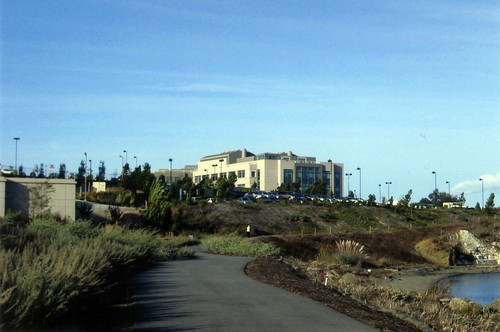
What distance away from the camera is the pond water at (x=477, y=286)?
33.1 metres

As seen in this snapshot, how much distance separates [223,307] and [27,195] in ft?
102

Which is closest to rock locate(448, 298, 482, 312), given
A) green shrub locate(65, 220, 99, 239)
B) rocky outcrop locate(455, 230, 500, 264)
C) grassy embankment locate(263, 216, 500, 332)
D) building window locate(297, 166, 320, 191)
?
grassy embankment locate(263, 216, 500, 332)

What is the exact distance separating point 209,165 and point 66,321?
491 feet

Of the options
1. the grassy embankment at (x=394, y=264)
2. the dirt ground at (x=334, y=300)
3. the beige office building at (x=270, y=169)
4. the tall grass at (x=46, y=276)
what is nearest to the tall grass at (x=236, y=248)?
the grassy embankment at (x=394, y=264)

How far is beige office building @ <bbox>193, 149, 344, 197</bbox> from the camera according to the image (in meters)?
145

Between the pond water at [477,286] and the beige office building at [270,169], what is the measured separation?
9278 centimetres

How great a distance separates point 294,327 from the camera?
11656 millimetres

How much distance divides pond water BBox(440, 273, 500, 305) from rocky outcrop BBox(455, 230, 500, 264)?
8008 mm

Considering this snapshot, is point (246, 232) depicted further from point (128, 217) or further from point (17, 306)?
point (17, 306)

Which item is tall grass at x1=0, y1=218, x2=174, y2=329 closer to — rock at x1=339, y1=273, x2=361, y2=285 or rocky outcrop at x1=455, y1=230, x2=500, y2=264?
rock at x1=339, y1=273, x2=361, y2=285

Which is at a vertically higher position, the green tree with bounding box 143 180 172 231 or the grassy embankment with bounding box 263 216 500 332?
the green tree with bounding box 143 180 172 231

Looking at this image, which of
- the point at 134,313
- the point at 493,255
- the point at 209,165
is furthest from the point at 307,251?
the point at 209,165

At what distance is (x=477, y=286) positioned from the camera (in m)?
40.0

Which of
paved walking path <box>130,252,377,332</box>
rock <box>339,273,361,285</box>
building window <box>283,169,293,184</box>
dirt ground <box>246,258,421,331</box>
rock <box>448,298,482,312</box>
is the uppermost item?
building window <box>283,169,293,184</box>
